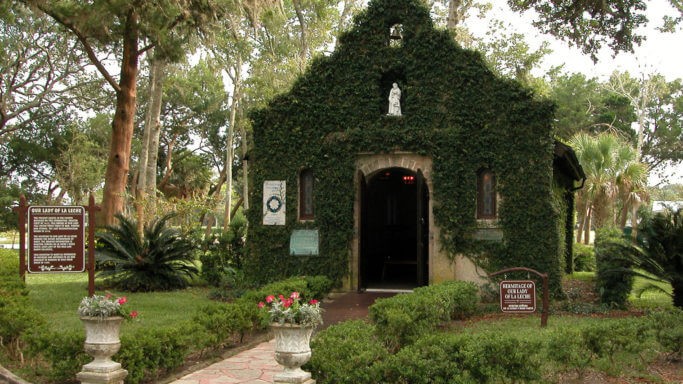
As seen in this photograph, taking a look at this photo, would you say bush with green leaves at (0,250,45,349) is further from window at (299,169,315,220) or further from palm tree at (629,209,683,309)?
palm tree at (629,209,683,309)

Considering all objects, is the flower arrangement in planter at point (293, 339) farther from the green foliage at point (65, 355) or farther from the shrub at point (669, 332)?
the shrub at point (669, 332)

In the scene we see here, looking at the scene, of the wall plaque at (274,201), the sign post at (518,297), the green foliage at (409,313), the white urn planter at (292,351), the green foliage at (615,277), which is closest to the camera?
the white urn planter at (292,351)

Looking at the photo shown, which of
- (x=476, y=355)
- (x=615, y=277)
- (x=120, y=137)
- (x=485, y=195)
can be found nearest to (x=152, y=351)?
(x=476, y=355)

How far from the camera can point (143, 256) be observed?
15.7 m

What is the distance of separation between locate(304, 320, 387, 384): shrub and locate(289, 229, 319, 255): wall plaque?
736 cm

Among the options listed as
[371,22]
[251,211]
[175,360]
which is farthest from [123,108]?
[175,360]

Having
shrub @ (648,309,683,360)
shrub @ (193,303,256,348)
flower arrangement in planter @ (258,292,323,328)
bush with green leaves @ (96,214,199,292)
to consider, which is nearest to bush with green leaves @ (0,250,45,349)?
shrub @ (193,303,256,348)

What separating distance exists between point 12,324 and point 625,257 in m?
10.4

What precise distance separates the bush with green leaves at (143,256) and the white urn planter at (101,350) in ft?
28.3

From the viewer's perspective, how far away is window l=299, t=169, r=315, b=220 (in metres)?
15.4

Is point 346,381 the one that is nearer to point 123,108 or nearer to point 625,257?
point 625,257

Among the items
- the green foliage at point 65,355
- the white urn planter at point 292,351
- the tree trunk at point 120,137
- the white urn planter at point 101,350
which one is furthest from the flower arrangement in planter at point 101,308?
the tree trunk at point 120,137

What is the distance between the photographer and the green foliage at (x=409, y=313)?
27.1ft

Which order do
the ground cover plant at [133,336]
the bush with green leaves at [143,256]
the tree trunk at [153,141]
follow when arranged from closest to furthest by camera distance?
the ground cover plant at [133,336], the bush with green leaves at [143,256], the tree trunk at [153,141]
